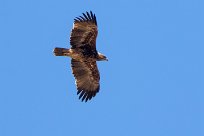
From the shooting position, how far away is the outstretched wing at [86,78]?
93.0 ft

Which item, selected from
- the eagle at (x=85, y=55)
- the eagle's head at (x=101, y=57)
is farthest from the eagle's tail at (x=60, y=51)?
the eagle's head at (x=101, y=57)

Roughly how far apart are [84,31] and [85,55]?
101 cm

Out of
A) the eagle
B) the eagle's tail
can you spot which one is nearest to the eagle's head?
the eagle

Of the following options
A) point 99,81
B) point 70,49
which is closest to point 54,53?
point 70,49

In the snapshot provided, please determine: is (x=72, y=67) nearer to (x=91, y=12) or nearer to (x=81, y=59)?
(x=81, y=59)

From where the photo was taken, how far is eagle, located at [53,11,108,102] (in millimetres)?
27125

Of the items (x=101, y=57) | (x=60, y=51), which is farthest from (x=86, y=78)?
(x=60, y=51)

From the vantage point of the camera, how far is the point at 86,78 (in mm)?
28641

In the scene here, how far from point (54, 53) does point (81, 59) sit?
140 centimetres

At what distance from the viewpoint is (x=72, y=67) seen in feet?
92.5

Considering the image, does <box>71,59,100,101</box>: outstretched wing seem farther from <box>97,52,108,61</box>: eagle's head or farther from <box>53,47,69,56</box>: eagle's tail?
<box>53,47,69,56</box>: eagle's tail

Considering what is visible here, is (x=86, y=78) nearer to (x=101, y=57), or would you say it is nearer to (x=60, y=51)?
(x=101, y=57)

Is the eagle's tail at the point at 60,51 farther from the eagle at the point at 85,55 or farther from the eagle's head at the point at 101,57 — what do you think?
the eagle's head at the point at 101,57

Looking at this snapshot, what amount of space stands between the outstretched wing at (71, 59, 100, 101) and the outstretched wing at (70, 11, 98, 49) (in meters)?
1.01
